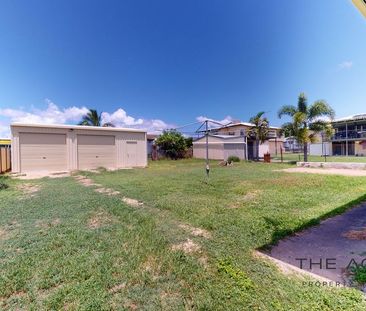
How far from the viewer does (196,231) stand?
3955 millimetres

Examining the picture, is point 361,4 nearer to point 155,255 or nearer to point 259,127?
point 155,255

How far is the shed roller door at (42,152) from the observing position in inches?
539

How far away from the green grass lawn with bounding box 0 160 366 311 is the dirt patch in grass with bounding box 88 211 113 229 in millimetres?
21

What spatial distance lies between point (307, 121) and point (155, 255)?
1988 centimetres

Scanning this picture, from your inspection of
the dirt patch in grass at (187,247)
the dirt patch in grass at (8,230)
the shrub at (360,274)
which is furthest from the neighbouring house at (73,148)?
the shrub at (360,274)

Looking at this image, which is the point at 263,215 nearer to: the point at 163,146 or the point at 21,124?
the point at 21,124

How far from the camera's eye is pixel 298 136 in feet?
60.4

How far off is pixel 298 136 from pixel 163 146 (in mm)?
13832

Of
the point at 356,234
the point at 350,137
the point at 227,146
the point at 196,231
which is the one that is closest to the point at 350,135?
the point at 350,137

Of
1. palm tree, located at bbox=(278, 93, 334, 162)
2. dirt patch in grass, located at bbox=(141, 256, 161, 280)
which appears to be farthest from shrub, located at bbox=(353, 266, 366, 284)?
palm tree, located at bbox=(278, 93, 334, 162)

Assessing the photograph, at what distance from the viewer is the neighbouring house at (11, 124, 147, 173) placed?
13.6 metres

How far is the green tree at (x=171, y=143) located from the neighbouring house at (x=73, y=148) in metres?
6.19

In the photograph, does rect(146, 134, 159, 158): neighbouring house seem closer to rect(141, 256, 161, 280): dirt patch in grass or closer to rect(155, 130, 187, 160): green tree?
rect(155, 130, 187, 160): green tree

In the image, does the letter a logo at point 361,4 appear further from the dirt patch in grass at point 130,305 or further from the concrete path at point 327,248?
the dirt patch in grass at point 130,305
